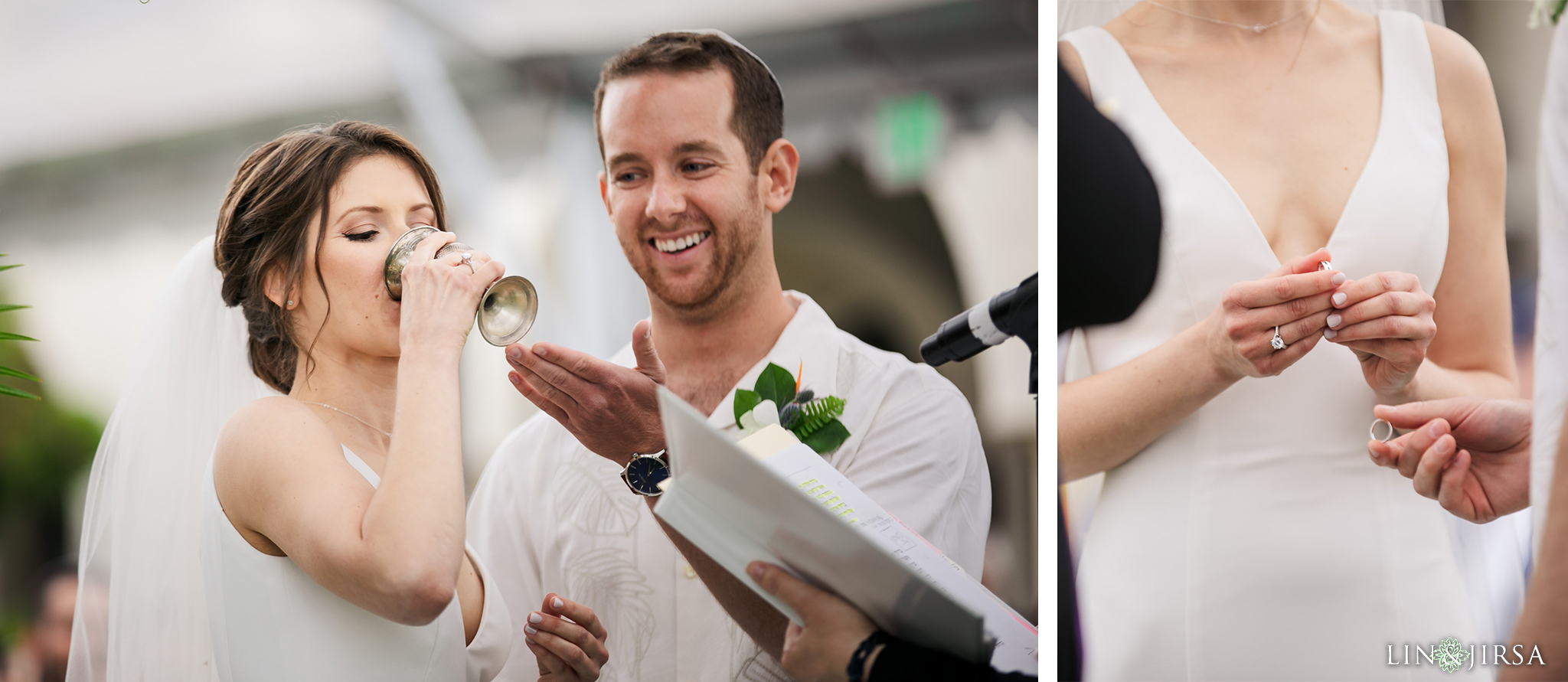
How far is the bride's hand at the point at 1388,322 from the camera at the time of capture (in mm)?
1659

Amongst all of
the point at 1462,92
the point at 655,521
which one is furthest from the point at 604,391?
the point at 1462,92

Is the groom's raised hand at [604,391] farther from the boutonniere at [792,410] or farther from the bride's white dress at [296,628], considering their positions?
the bride's white dress at [296,628]

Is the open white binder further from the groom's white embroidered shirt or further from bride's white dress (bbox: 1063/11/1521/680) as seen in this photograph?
bride's white dress (bbox: 1063/11/1521/680)

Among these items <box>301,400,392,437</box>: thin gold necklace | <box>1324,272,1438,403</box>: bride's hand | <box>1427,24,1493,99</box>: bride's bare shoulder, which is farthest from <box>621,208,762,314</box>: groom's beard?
<box>1427,24,1493,99</box>: bride's bare shoulder

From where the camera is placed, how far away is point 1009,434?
1.92 m

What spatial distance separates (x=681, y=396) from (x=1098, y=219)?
84cm

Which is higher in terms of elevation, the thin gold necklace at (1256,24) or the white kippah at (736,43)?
the white kippah at (736,43)

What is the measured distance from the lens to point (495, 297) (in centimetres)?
191

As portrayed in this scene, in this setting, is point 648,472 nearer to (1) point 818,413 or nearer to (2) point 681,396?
(2) point 681,396

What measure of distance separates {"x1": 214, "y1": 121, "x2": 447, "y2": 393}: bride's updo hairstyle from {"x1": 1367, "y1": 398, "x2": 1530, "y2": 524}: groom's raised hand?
1.74 m

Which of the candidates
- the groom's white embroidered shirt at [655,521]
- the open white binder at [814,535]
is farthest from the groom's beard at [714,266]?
the open white binder at [814,535]

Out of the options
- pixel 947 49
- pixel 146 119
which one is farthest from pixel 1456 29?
pixel 146 119

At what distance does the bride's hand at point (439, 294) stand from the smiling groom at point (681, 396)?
0.16m

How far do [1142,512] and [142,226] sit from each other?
2041 millimetres
